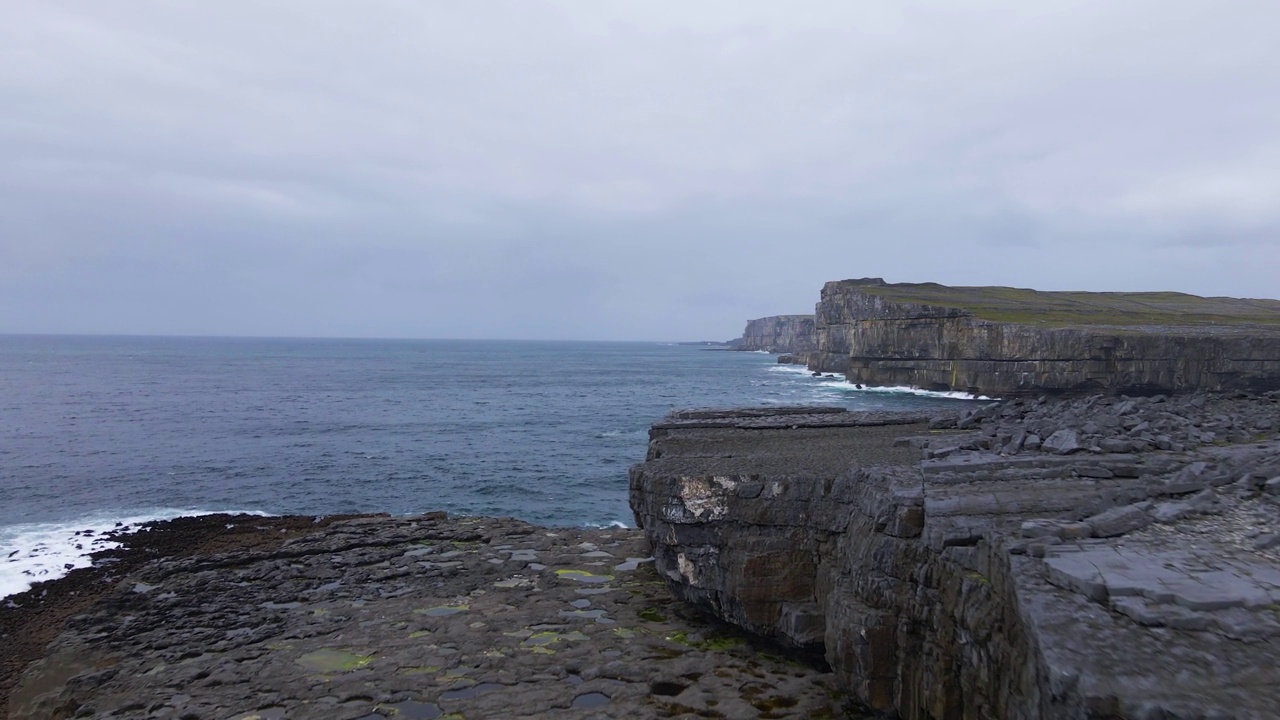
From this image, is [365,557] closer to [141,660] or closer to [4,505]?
[141,660]

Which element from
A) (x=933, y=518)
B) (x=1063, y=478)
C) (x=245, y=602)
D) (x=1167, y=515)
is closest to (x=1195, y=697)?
(x=1167, y=515)

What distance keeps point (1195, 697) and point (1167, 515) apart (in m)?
4.73

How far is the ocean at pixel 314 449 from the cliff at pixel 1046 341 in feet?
15.9

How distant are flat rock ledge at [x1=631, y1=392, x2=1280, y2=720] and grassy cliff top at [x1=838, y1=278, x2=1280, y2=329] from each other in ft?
200

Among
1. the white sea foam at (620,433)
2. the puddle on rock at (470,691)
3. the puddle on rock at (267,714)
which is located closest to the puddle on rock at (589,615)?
the puddle on rock at (470,691)

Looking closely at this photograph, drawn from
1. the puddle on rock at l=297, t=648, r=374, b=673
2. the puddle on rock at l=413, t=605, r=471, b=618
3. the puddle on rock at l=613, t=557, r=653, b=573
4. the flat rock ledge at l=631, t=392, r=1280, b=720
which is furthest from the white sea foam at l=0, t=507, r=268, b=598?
the flat rock ledge at l=631, t=392, r=1280, b=720

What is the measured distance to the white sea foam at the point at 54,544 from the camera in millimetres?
24141

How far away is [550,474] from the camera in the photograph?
40.4m

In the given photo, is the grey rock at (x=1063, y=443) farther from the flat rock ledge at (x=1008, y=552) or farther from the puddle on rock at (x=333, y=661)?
the puddle on rock at (x=333, y=661)

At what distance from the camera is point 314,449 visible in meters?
48.7

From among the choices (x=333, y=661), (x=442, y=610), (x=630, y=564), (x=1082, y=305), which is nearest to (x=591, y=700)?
(x=333, y=661)

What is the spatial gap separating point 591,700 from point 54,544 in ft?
80.1

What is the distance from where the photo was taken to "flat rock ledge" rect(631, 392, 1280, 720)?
6.69 metres

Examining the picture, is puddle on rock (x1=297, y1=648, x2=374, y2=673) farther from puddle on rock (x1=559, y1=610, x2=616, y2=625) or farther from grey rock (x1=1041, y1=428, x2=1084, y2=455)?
grey rock (x1=1041, y1=428, x2=1084, y2=455)
